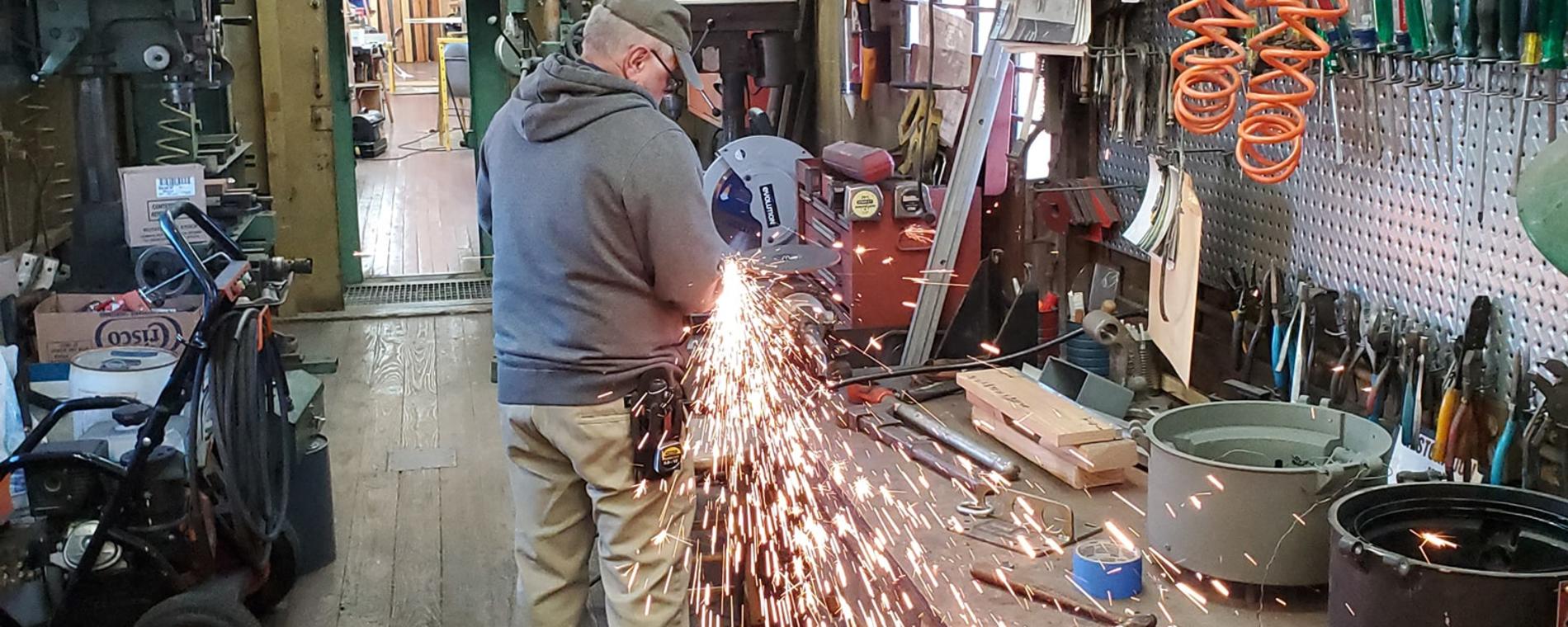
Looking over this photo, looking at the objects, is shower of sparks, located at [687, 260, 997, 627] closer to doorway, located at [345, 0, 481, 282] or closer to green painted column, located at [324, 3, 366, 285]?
green painted column, located at [324, 3, 366, 285]

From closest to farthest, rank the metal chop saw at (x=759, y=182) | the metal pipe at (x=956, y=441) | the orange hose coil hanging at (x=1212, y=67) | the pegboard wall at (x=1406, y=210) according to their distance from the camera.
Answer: the pegboard wall at (x=1406, y=210), the orange hose coil hanging at (x=1212, y=67), the metal pipe at (x=956, y=441), the metal chop saw at (x=759, y=182)

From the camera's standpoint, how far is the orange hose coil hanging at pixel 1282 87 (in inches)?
81.2

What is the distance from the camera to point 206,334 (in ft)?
10.0

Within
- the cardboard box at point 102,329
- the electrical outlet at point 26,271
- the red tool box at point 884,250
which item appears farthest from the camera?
the electrical outlet at point 26,271

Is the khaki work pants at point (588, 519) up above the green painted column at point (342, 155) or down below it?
below

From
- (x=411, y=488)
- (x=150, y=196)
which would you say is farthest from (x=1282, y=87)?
(x=150, y=196)

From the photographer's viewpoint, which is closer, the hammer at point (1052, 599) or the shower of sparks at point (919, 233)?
the hammer at point (1052, 599)

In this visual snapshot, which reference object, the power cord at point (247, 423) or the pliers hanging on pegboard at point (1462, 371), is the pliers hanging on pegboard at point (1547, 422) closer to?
the pliers hanging on pegboard at point (1462, 371)

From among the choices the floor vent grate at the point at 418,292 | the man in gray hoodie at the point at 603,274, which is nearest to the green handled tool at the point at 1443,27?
the man in gray hoodie at the point at 603,274

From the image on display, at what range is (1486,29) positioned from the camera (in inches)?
73.6

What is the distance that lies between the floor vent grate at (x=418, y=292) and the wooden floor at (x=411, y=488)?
16.0 inches

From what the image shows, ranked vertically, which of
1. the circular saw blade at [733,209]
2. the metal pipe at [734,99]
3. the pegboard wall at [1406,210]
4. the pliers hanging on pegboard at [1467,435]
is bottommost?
the pliers hanging on pegboard at [1467,435]

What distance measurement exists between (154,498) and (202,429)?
0.57 ft

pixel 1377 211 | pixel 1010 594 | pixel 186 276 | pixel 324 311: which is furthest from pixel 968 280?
pixel 324 311
